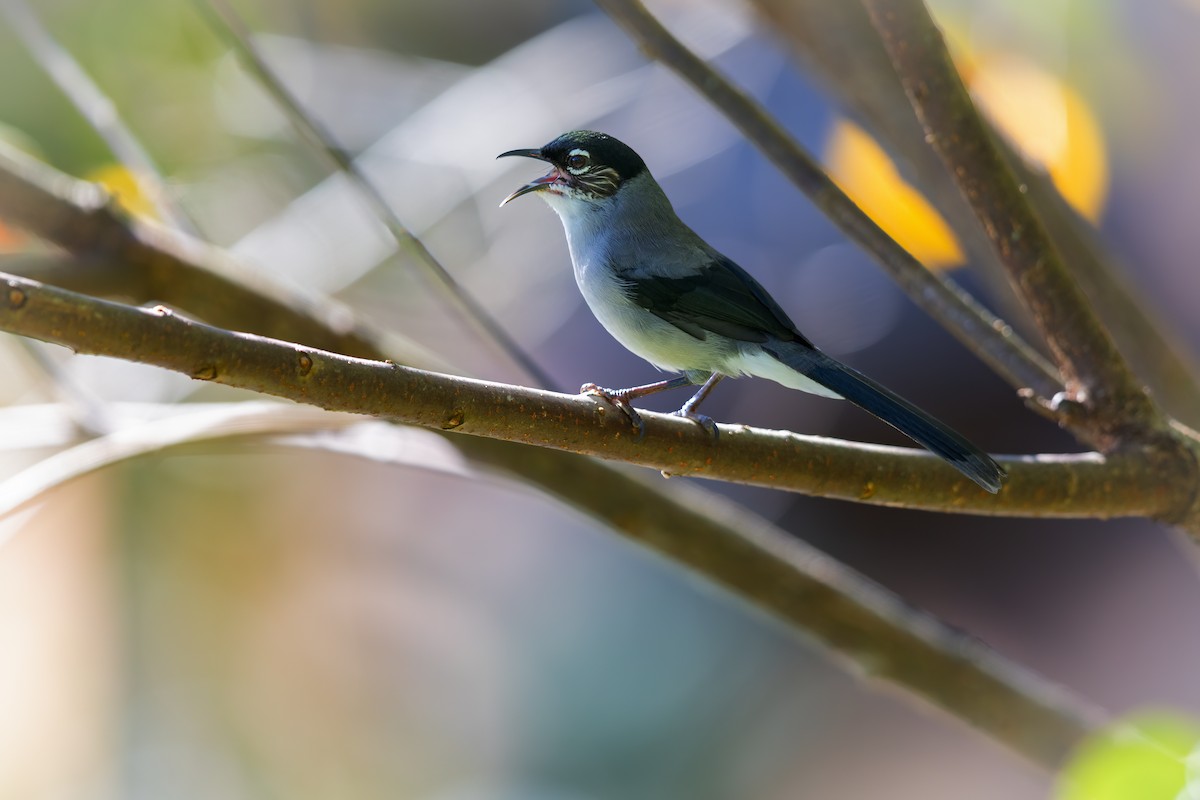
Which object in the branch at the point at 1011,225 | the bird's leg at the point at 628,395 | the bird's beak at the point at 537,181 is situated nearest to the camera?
the bird's leg at the point at 628,395

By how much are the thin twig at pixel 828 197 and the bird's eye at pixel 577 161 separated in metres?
0.17

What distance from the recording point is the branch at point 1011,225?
3.85 feet

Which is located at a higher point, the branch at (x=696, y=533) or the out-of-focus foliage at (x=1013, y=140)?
the out-of-focus foliage at (x=1013, y=140)

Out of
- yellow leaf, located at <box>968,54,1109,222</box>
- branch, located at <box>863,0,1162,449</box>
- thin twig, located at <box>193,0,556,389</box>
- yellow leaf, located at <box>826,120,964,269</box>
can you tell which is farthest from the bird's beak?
yellow leaf, located at <box>968,54,1109,222</box>

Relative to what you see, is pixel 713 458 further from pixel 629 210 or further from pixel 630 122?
pixel 630 122

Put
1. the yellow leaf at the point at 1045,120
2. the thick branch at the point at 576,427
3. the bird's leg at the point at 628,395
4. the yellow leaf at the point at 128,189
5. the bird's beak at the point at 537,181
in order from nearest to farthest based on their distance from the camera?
the thick branch at the point at 576,427 < the bird's leg at the point at 628,395 < the bird's beak at the point at 537,181 < the yellow leaf at the point at 1045,120 < the yellow leaf at the point at 128,189

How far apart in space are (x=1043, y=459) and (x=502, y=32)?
9.05 feet

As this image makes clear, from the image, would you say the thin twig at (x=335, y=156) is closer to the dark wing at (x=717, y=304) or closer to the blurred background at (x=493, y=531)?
the dark wing at (x=717, y=304)

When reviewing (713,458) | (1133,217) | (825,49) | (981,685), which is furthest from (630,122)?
(713,458)

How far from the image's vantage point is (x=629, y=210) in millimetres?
1480

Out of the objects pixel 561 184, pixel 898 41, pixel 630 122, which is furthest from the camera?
pixel 630 122

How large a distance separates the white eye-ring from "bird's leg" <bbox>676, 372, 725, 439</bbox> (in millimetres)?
314

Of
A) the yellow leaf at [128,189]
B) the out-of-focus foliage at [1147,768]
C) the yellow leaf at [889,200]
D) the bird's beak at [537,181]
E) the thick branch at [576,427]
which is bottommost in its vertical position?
the out-of-focus foliage at [1147,768]

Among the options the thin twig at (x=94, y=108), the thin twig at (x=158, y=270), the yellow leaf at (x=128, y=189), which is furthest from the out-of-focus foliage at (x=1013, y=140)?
the yellow leaf at (x=128, y=189)
